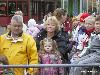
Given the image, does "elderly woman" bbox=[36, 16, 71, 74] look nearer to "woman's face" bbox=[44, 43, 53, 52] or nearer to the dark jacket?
the dark jacket

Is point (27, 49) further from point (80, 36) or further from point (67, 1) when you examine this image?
point (67, 1)

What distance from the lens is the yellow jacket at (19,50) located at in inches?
288

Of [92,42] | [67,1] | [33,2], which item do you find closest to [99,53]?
[92,42]

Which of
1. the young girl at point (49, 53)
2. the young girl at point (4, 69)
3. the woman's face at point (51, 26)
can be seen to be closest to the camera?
the young girl at point (4, 69)

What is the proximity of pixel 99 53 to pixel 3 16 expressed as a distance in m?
31.0

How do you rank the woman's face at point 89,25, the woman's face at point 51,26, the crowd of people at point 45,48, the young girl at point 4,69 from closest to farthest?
1. the young girl at point 4,69
2. the crowd of people at point 45,48
3. the woman's face at point 51,26
4. the woman's face at point 89,25

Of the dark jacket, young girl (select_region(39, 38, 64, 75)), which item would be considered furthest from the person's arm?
the dark jacket

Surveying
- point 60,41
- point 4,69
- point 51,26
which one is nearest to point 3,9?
point 60,41

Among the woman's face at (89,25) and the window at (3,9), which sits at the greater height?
the woman's face at (89,25)

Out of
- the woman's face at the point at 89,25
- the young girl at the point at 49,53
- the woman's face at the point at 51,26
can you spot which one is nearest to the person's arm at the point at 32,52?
the young girl at the point at 49,53

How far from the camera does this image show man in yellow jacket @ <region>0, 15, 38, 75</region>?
24.0 feet

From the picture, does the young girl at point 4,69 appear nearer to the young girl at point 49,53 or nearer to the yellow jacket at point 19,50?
the yellow jacket at point 19,50

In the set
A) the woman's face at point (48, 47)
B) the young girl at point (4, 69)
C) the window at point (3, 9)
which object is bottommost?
the window at point (3, 9)

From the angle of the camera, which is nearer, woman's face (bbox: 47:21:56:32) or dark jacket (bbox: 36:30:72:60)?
woman's face (bbox: 47:21:56:32)
